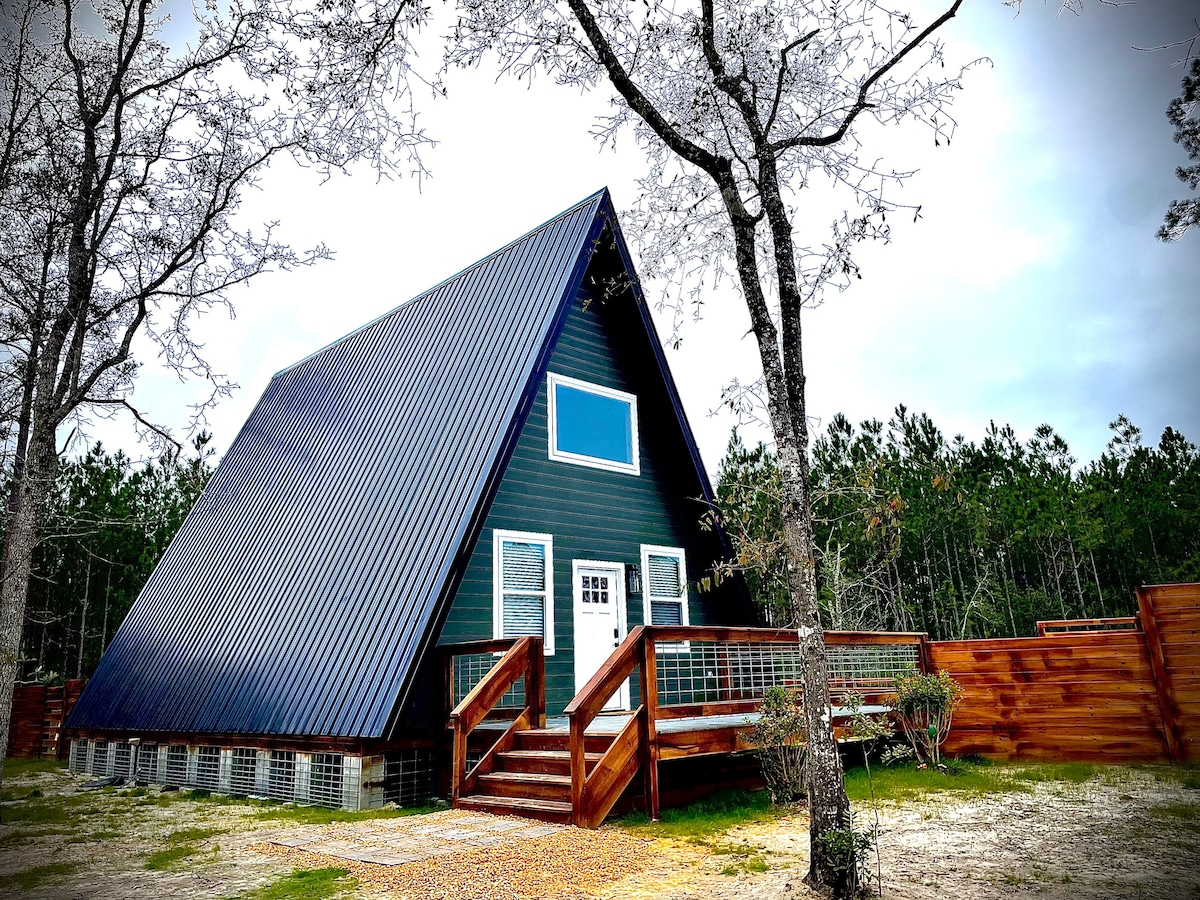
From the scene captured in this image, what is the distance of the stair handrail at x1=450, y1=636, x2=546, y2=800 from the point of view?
693cm

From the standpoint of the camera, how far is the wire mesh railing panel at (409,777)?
297 inches

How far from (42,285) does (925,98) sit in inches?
364

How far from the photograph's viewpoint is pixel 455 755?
693cm

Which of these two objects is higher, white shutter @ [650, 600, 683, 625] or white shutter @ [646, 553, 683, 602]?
white shutter @ [646, 553, 683, 602]

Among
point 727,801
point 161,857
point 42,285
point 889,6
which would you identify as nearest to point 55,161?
point 42,285

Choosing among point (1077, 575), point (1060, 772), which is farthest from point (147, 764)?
point (1077, 575)

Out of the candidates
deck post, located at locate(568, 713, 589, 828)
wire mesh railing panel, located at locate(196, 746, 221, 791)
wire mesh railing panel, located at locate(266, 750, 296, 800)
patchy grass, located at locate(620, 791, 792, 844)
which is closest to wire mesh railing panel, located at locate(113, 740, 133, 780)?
wire mesh railing panel, located at locate(196, 746, 221, 791)

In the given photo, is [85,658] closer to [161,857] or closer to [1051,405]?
[161,857]

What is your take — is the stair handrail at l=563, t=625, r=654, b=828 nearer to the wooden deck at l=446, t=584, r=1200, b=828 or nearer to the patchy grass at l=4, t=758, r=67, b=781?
the wooden deck at l=446, t=584, r=1200, b=828

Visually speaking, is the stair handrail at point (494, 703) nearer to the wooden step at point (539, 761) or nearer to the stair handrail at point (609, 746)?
the wooden step at point (539, 761)

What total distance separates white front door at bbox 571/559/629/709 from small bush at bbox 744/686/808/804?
3100 mm

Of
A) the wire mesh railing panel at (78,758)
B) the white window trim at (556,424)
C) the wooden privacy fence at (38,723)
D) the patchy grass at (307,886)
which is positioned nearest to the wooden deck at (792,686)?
the patchy grass at (307,886)

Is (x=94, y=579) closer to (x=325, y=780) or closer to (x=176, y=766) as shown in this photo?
(x=176, y=766)

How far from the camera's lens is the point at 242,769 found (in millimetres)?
9047
